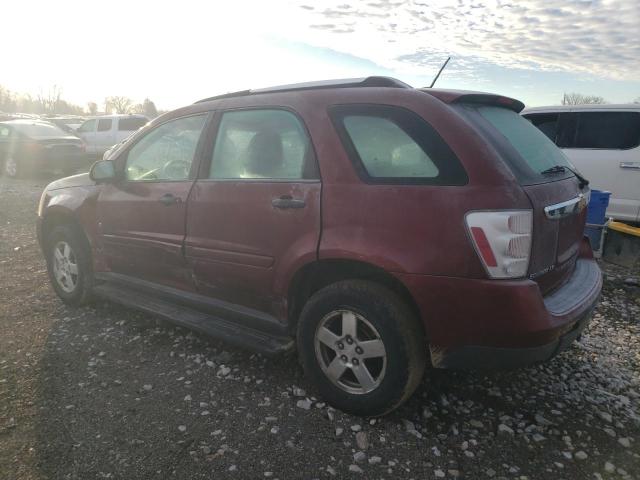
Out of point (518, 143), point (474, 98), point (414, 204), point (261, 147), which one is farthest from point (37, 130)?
point (518, 143)

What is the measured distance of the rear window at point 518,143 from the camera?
2.33 meters

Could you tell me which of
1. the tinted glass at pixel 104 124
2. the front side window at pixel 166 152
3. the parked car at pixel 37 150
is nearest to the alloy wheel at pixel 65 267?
the front side window at pixel 166 152

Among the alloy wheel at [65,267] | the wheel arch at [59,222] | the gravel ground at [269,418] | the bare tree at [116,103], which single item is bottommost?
the gravel ground at [269,418]

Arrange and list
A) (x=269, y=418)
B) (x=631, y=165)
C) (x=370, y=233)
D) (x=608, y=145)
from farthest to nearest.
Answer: (x=608, y=145) → (x=631, y=165) → (x=269, y=418) → (x=370, y=233)

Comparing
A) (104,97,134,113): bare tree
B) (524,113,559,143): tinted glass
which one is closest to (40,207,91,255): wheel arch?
(524,113,559,143): tinted glass

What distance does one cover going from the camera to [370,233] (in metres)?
2.38

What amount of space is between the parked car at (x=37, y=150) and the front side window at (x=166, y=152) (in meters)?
10.9

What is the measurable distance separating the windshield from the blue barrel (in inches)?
540

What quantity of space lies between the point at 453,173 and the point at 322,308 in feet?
3.27

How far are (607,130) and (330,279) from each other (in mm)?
5336

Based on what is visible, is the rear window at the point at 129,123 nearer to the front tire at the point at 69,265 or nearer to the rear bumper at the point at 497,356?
the front tire at the point at 69,265

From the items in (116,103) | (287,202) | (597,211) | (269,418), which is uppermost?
(116,103)

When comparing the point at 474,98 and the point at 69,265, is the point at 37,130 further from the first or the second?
the point at 474,98

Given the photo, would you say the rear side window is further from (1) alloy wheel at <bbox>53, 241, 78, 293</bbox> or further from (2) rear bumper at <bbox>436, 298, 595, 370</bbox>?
(1) alloy wheel at <bbox>53, 241, 78, 293</bbox>
